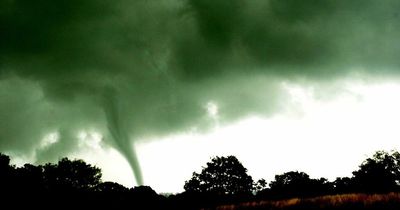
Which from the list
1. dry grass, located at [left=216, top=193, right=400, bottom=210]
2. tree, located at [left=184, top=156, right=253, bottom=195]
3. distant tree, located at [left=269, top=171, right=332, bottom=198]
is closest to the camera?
dry grass, located at [left=216, top=193, right=400, bottom=210]

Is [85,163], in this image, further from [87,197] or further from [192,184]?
[87,197]

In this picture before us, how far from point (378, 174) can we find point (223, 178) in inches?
1915

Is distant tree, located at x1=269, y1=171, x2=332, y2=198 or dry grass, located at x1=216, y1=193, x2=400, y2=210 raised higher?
distant tree, located at x1=269, y1=171, x2=332, y2=198

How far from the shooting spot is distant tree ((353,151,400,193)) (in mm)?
95137

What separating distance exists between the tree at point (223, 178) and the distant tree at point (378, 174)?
113 ft

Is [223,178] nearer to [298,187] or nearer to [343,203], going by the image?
[298,187]

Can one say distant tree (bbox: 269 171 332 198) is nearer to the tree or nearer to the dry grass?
the tree

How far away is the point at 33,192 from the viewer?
55375 mm

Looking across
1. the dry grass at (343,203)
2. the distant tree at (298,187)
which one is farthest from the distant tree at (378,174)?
the dry grass at (343,203)

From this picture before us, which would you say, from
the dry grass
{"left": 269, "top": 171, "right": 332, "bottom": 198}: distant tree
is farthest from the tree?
the dry grass

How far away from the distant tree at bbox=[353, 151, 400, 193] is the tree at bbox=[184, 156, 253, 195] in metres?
34.4

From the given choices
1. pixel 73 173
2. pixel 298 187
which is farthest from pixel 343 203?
pixel 73 173

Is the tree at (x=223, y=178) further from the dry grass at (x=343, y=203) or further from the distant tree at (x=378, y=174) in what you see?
the dry grass at (x=343, y=203)

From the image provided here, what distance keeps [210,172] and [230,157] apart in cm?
890
